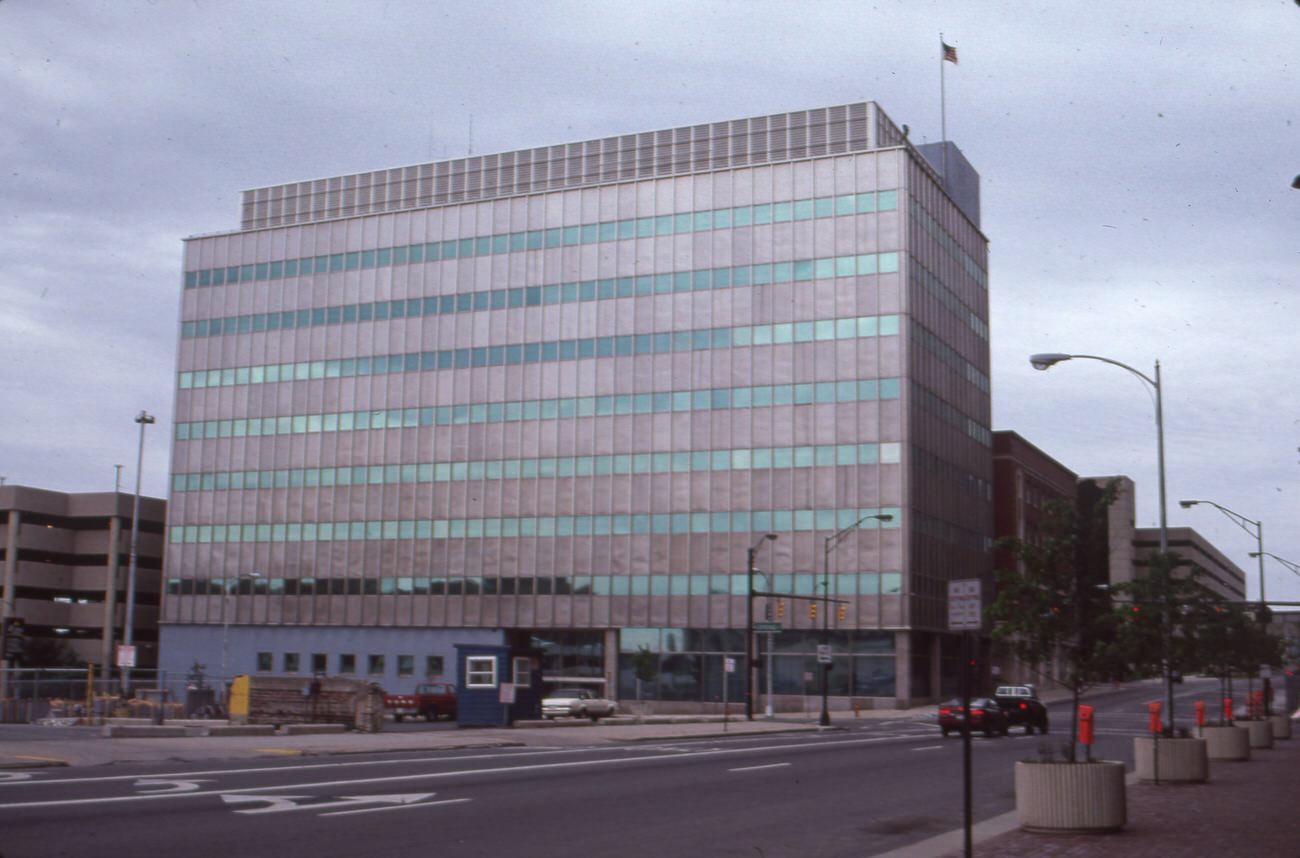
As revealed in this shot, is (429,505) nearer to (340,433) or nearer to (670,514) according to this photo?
(340,433)

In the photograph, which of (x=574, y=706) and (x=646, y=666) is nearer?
(x=574, y=706)

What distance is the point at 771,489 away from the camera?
3024 inches

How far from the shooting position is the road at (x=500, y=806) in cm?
1447

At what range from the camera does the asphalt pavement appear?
1503cm

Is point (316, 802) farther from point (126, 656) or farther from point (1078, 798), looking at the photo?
point (126, 656)

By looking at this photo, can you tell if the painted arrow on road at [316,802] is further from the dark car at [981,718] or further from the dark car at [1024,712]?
the dark car at [1024,712]

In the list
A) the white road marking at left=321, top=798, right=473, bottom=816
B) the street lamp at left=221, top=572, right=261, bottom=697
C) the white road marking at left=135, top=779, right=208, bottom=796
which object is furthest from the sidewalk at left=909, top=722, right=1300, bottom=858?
the street lamp at left=221, top=572, right=261, bottom=697

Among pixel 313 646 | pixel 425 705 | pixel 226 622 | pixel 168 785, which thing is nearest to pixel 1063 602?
pixel 168 785

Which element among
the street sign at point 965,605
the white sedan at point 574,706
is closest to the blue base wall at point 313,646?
the white sedan at point 574,706

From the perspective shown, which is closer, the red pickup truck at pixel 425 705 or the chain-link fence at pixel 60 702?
the chain-link fence at pixel 60 702

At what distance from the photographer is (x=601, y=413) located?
8162 centimetres

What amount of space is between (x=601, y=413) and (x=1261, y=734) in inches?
2013

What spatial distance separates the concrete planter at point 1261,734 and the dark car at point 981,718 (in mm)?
9846

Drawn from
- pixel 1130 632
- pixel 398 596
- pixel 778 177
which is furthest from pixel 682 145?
pixel 1130 632
